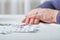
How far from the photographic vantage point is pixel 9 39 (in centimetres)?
63

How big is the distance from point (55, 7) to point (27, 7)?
591 millimetres

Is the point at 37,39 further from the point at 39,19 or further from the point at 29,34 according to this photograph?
the point at 39,19

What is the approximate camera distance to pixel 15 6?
180cm

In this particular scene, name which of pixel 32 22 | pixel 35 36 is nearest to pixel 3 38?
pixel 35 36

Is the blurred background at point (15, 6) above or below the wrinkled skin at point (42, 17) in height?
above

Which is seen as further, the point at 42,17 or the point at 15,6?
the point at 15,6

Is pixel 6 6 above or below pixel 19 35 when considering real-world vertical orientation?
above

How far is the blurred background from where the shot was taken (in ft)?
5.92

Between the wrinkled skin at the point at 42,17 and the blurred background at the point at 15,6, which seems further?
the blurred background at the point at 15,6

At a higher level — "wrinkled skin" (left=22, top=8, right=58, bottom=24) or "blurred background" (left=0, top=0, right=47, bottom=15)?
"blurred background" (left=0, top=0, right=47, bottom=15)

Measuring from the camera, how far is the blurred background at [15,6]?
71.1 inches

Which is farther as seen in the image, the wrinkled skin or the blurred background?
the blurred background

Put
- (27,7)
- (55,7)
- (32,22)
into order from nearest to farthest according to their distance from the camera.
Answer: (32,22), (55,7), (27,7)

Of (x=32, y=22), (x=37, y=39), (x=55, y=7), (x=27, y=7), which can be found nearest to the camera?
(x=37, y=39)
